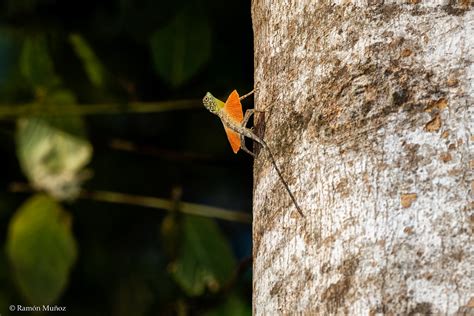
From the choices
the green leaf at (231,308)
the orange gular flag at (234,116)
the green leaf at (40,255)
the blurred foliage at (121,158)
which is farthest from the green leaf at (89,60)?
the orange gular flag at (234,116)

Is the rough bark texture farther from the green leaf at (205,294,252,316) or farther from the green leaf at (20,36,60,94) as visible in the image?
the green leaf at (20,36,60,94)

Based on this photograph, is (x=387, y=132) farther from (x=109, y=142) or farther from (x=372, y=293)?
(x=109, y=142)

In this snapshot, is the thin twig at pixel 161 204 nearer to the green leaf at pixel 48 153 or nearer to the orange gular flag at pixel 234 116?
the green leaf at pixel 48 153

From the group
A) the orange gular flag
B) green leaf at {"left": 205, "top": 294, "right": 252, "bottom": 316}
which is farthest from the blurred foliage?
the orange gular flag

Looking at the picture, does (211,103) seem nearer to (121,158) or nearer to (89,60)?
(89,60)

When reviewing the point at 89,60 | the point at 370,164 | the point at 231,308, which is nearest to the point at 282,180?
the point at 370,164

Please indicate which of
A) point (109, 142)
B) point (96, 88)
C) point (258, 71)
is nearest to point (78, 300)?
point (109, 142)
